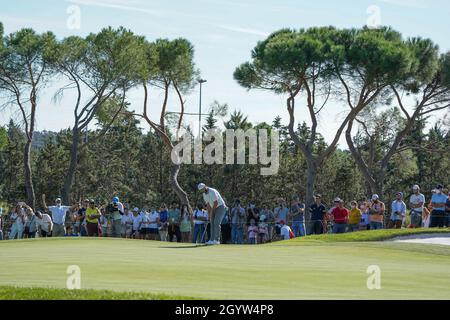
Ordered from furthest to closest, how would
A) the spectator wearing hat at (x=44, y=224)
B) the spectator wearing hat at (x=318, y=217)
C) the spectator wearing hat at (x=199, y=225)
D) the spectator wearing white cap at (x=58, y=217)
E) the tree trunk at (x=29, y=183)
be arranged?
1. the tree trunk at (x=29, y=183)
2. the spectator wearing hat at (x=199, y=225)
3. the spectator wearing hat at (x=44, y=224)
4. the spectator wearing white cap at (x=58, y=217)
5. the spectator wearing hat at (x=318, y=217)

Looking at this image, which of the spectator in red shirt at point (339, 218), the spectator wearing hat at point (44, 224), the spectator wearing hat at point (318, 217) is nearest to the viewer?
the spectator in red shirt at point (339, 218)

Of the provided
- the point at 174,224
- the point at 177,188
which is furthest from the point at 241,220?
the point at 177,188

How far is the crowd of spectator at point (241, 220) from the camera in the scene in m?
28.0

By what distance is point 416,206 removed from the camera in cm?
2842

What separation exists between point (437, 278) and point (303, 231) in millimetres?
16406

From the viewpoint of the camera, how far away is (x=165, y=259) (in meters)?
15.8

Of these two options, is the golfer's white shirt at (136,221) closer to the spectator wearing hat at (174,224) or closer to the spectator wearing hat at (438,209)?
the spectator wearing hat at (174,224)

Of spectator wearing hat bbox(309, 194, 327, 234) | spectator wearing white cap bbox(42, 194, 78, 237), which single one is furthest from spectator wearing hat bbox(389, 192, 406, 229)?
spectator wearing white cap bbox(42, 194, 78, 237)

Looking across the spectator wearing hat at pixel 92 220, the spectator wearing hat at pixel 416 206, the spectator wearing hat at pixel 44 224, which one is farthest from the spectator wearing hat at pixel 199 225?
the spectator wearing hat at pixel 416 206

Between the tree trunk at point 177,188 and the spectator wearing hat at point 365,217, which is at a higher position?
the tree trunk at point 177,188

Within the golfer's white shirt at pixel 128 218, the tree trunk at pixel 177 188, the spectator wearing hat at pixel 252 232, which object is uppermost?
the tree trunk at pixel 177 188

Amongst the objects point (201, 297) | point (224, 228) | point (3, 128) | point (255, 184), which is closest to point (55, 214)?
point (224, 228)

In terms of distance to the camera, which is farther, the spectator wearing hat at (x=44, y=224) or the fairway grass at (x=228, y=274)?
the spectator wearing hat at (x=44, y=224)
